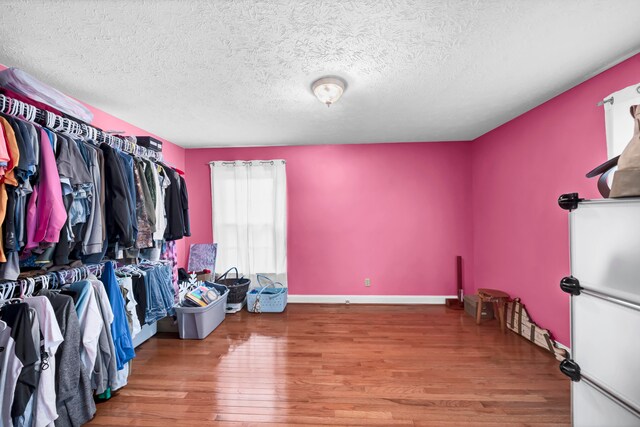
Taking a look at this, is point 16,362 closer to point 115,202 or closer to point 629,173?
point 115,202

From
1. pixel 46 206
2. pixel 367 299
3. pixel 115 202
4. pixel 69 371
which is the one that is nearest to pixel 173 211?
pixel 115 202

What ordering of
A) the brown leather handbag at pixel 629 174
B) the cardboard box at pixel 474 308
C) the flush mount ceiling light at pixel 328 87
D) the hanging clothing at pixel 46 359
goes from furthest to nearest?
the cardboard box at pixel 474 308 → the flush mount ceiling light at pixel 328 87 → the hanging clothing at pixel 46 359 → the brown leather handbag at pixel 629 174

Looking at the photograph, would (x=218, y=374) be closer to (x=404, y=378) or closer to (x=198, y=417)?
(x=198, y=417)

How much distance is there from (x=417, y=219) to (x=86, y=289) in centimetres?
367

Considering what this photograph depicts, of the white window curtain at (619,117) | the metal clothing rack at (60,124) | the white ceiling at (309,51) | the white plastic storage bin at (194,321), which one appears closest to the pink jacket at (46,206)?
the metal clothing rack at (60,124)

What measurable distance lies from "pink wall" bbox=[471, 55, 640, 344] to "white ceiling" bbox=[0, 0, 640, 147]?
0.62 ft

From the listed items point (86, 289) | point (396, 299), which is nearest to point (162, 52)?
point (86, 289)

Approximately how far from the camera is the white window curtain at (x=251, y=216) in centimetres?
385

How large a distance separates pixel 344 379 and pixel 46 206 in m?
2.26

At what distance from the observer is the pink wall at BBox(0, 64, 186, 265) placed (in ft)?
8.15

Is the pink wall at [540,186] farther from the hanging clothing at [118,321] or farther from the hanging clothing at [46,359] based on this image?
the hanging clothing at [46,359]

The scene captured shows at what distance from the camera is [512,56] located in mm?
1726

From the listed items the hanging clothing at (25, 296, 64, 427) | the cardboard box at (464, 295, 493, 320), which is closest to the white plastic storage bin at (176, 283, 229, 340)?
the hanging clothing at (25, 296, 64, 427)

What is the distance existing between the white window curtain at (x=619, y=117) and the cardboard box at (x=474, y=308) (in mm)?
2056
